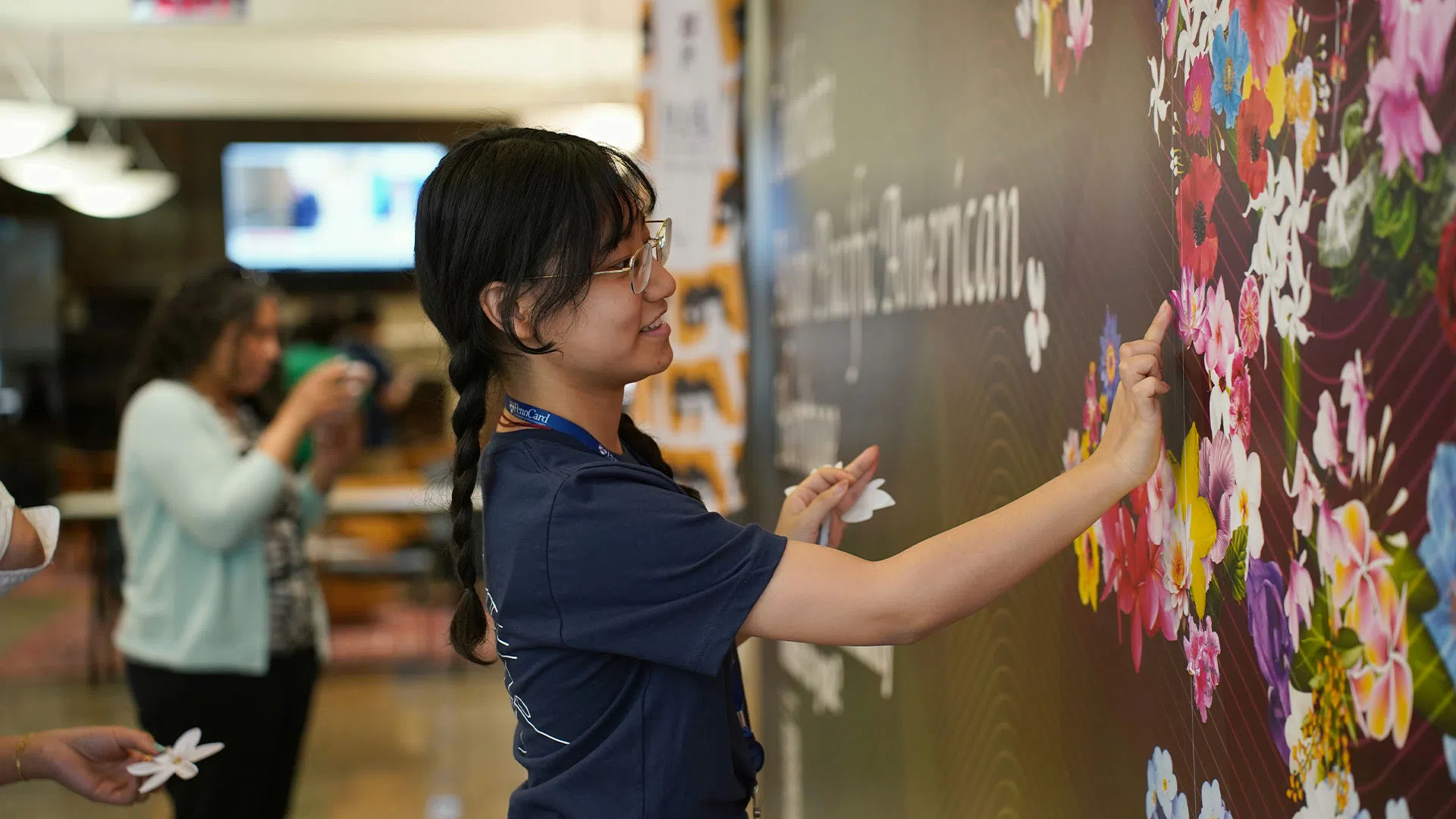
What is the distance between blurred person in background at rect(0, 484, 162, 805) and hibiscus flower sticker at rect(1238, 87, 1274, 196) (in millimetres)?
1343

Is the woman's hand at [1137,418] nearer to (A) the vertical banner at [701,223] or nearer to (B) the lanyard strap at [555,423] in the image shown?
(B) the lanyard strap at [555,423]

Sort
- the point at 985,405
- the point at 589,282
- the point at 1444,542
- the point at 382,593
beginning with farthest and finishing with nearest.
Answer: the point at 382,593 < the point at 985,405 < the point at 589,282 < the point at 1444,542

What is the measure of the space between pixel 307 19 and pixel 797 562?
8939 millimetres

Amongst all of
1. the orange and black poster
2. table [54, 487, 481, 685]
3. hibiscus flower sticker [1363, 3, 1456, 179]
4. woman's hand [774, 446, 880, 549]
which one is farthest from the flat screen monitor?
hibiscus flower sticker [1363, 3, 1456, 179]

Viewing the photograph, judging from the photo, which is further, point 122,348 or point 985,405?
point 122,348

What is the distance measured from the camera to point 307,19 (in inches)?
360

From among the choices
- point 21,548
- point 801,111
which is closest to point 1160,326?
point 21,548

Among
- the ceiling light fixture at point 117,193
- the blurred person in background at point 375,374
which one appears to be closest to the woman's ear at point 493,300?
the blurred person in background at point 375,374

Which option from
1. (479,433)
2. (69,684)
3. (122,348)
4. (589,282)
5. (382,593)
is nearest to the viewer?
(589,282)

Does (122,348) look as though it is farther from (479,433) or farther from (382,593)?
(479,433)

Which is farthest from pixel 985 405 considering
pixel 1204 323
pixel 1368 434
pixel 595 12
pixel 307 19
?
pixel 307 19

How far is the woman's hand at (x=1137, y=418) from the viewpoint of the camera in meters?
1.18

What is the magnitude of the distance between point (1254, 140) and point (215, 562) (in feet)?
7.81

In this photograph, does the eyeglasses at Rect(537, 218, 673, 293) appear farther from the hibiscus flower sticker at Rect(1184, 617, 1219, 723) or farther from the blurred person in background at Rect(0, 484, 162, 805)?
the blurred person in background at Rect(0, 484, 162, 805)
